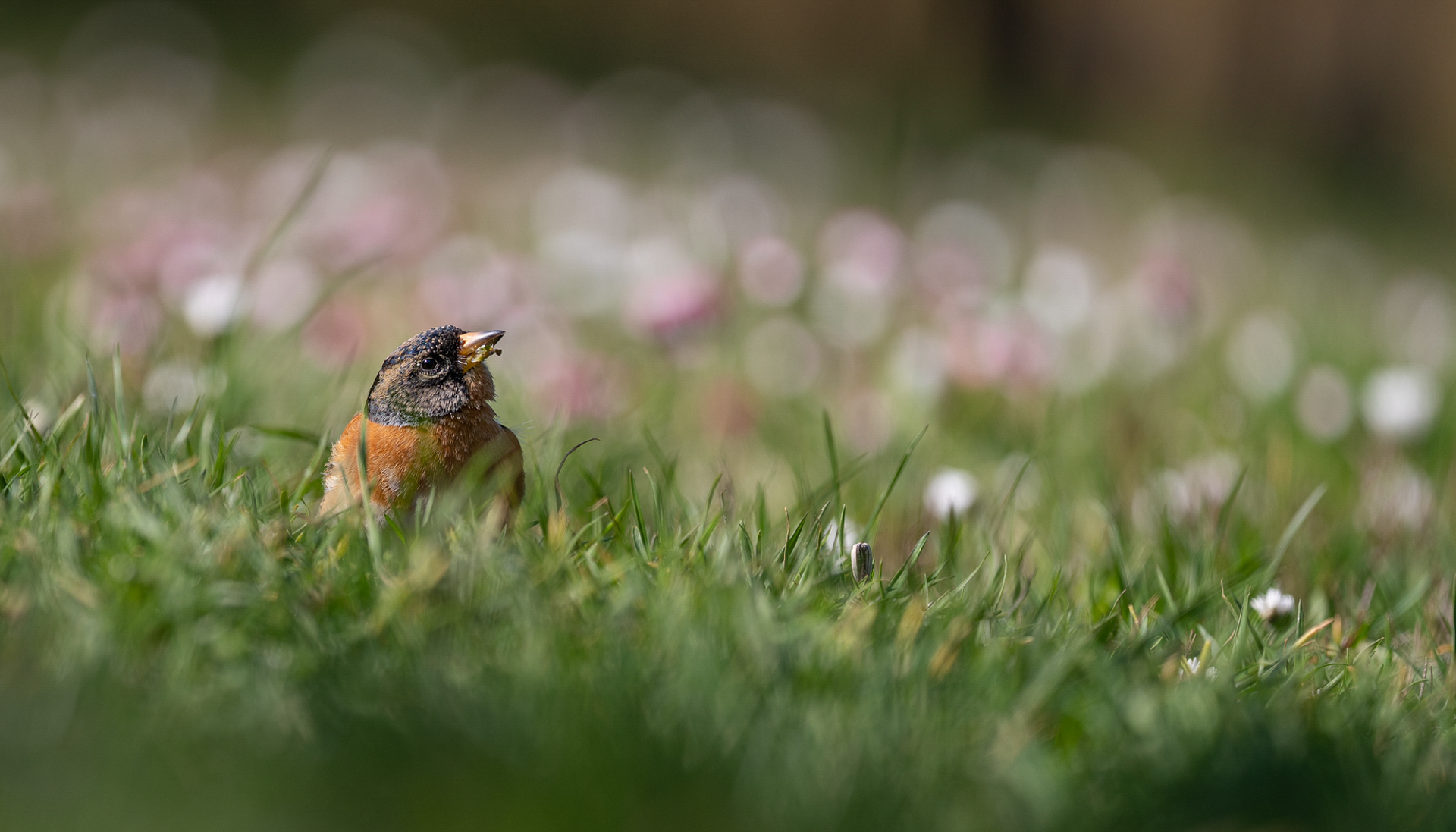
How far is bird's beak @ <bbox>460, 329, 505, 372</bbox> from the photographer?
223 cm

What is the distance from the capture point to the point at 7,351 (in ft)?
10.5

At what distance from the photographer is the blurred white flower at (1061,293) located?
4.77 m

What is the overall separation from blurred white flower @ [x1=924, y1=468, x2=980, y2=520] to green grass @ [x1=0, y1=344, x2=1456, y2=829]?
1.56 feet

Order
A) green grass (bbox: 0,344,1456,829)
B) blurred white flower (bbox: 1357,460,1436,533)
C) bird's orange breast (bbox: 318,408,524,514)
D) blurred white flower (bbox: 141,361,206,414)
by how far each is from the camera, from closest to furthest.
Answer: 1. green grass (bbox: 0,344,1456,829)
2. bird's orange breast (bbox: 318,408,524,514)
3. blurred white flower (bbox: 141,361,206,414)
4. blurred white flower (bbox: 1357,460,1436,533)

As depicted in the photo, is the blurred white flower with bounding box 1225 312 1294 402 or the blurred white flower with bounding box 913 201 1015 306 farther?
the blurred white flower with bounding box 913 201 1015 306

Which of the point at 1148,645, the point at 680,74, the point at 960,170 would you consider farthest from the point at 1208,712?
the point at 680,74

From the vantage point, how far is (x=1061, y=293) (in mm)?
5023

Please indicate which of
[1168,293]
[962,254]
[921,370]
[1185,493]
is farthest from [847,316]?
[1185,493]

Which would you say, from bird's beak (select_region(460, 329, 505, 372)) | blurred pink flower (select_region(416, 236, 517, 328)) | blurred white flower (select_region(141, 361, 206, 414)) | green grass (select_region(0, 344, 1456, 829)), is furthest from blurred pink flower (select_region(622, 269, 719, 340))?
bird's beak (select_region(460, 329, 505, 372))

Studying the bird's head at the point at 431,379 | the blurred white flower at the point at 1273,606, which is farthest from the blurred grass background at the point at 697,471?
the bird's head at the point at 431,379

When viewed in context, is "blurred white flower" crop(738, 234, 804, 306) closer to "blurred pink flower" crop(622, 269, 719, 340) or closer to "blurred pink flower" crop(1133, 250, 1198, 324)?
"blurred pink flower" crop(622, 269, 719, 340)

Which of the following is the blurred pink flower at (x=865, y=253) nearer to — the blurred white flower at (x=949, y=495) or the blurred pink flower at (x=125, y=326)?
the blurred white flower at (x=949, y=495)

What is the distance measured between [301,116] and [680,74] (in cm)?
307

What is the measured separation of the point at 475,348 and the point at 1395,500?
2.42 m
